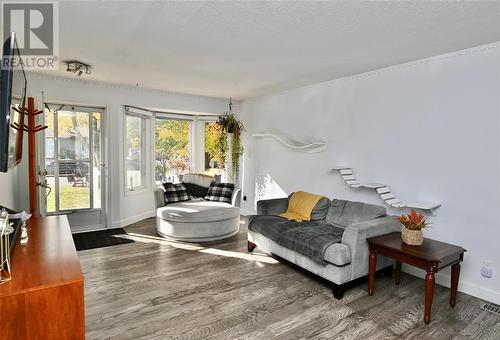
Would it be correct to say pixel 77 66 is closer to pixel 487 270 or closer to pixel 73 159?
pixel 73 159

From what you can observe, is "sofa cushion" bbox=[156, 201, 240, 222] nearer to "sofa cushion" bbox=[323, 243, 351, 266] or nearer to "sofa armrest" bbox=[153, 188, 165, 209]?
"sofa armrest" bbox=[153, 188, 165, 209]

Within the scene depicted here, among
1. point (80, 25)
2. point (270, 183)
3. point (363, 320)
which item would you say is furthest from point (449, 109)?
point (80, 25)

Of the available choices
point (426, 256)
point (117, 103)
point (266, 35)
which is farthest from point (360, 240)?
point (117, 103)

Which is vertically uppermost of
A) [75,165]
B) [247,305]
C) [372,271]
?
[75,165]

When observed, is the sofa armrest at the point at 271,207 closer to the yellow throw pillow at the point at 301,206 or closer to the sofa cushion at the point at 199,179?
the yellow throw pillow at the point at 301,206

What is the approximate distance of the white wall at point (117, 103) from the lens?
440 cm

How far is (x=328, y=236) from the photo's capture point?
124 inches

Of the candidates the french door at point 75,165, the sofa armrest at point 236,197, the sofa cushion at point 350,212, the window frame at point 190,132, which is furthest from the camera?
the window frame at point 190,132

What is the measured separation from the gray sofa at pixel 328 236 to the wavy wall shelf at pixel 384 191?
0.18 metres

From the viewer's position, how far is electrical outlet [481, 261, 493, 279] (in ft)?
9.20

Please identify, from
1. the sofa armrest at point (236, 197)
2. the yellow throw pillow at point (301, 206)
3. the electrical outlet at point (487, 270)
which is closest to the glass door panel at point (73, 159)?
the sofa armrest at point (236, 197)

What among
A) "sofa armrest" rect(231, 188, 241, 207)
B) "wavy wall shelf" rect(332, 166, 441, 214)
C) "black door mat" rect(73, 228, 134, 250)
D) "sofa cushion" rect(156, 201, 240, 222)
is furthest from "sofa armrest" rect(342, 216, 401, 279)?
"black door mat" rect(73, 228, 134, 250)

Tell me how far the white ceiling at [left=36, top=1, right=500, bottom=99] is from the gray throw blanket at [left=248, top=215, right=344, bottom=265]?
1907 mm

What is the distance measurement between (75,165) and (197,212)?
2.21 metres
